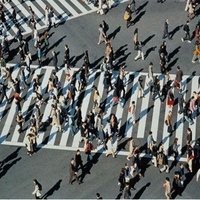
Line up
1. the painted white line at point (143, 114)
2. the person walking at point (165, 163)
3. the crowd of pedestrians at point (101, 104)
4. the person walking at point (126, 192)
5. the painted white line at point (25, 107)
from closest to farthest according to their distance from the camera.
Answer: the person walking at point (126, 192) → the person walking at point (165, 163) → the crowd of pedestrians at point (101, 104) → the painted white line at point (143, 114) → the painted white line at point (25, 107)

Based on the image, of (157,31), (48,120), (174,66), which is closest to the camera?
(48,120)

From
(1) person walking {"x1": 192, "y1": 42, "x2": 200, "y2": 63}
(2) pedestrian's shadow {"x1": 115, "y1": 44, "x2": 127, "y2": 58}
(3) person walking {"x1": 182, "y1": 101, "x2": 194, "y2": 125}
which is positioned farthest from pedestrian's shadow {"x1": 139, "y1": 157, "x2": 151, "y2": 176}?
(2) pedestrian's shadow {"x1": 115, "y1": 44, "x2": 127, "y2": 58}

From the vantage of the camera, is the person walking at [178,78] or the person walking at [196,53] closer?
the person walking at [178,78]

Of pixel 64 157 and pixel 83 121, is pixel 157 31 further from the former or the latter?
pixel 64 157

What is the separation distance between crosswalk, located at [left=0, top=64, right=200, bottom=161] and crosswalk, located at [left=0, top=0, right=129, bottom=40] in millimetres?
7098

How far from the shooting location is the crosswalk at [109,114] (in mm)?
35281

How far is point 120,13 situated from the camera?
46.7 metres

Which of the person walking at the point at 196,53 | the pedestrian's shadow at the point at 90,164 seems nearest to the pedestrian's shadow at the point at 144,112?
the pedestrian's shadow at the point at 90,164

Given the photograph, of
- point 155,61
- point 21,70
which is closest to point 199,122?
point 155,61

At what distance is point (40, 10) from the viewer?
1890 inches

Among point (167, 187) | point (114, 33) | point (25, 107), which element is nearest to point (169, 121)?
point (167, 187)

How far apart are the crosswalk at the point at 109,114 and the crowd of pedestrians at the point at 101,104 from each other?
29cm

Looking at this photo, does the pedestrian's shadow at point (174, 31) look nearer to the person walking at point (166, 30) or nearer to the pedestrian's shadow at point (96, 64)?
the person walking at point (166, 30)

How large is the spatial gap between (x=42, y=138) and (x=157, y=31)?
1435cm
